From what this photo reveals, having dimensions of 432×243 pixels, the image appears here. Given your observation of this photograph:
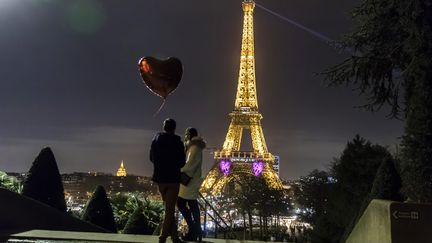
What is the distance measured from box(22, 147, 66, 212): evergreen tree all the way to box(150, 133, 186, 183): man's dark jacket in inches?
447

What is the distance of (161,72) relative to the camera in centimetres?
1367

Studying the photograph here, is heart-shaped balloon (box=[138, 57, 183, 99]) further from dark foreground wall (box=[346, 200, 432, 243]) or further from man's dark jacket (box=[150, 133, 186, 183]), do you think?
dark foreground wall (box=[346, 200, 432, 243])

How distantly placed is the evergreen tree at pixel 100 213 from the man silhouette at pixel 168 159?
35.6 feet

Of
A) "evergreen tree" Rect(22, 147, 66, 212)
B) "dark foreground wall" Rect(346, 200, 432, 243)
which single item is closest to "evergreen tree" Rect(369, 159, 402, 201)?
"dark foreground wall" Rect(346, 200, 432, 243)

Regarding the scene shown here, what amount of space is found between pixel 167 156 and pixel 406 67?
8.31m

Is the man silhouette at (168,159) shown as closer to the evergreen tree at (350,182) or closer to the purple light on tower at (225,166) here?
the evergreen tree at (350,182)

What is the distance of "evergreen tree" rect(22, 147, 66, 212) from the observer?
57.7 feet

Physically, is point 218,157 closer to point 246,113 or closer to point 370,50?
point 246,113

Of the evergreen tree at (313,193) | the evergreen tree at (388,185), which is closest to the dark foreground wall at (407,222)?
the evergreen tree at (388,185)

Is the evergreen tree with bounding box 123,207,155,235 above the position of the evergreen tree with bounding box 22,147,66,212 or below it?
below

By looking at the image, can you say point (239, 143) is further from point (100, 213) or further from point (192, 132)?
point (192, 132)

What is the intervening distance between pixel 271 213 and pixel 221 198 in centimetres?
722

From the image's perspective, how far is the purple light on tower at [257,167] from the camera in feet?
255

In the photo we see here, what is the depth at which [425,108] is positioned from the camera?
37.5 feet
